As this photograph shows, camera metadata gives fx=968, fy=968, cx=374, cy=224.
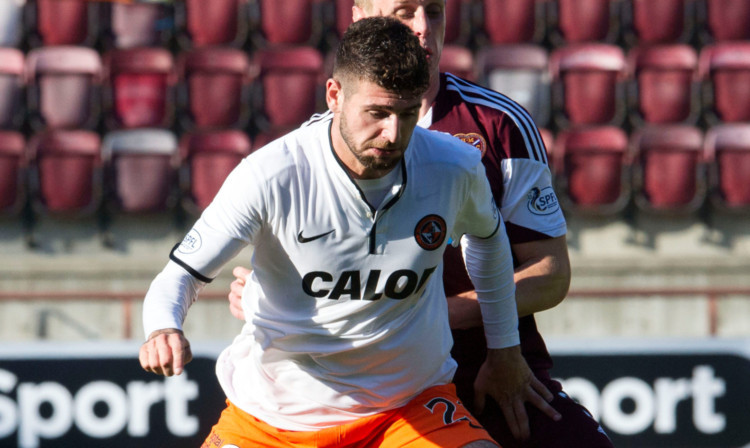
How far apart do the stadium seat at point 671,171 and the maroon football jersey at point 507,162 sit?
6009 millimetres

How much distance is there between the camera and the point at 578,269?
7.86m

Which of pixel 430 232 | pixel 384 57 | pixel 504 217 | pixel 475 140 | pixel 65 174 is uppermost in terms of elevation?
pixel 384 57

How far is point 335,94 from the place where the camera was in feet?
8.40

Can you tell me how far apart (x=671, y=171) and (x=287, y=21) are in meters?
3.85

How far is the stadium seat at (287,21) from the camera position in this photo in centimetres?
923

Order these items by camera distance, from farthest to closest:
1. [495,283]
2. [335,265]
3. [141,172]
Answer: [141,172], [495,283], [335,265]

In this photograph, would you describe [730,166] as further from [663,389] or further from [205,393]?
[205,393]

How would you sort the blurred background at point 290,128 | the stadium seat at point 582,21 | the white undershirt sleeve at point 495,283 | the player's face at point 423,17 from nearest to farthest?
the white undershirt sleeve at point 495,283, the player's face at point 423,17, the blurred background at point 290,128, the stadium seat at point 582,21

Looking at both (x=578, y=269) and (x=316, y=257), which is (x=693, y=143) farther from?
(x=316, y=257)

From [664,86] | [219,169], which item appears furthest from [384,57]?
[664,86]

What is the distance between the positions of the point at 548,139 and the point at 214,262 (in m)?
6.74

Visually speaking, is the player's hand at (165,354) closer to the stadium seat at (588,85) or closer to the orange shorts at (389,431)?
the orange shorts at (389,431)

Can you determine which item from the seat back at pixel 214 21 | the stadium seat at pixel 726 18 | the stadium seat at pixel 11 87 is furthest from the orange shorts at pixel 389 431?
the stadium seat at pixel 726 18

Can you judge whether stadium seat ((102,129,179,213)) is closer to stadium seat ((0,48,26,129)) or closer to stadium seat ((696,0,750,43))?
stadium seat ((0,48,26,129))
